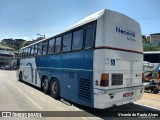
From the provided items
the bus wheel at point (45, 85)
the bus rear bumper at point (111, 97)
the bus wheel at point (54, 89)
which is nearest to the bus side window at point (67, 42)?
the bus wheel at point (54, 89)

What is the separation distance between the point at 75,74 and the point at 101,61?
1.86 m

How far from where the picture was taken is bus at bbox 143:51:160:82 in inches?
814

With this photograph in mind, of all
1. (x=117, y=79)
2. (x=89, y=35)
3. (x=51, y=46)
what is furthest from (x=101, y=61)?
(x=51, y=46)

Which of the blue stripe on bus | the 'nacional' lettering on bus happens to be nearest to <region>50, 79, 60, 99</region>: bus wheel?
the blue stripe on bus

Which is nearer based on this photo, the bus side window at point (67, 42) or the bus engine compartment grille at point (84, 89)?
the bus engine compartment grille at point (84, 89)

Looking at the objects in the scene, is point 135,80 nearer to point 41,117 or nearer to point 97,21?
point 97,21

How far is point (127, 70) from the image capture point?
8969 mm

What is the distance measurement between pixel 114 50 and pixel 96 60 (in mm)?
853

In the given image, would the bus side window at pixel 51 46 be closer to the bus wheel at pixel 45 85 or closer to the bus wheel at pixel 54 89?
the bus wheel at pixel 54 89

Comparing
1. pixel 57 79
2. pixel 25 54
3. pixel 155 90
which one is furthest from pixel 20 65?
pixel 155 90

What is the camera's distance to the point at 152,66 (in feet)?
72.8

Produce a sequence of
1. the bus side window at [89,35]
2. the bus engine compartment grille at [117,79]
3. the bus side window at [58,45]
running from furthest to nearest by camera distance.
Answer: the bus side window at [58,45]
the bus side window at [89,35]
the bus engine compartment grille at [117,79]

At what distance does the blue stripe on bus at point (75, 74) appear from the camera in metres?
A: 8.32

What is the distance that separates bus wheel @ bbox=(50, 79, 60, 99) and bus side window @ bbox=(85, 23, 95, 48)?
12.0 ft
